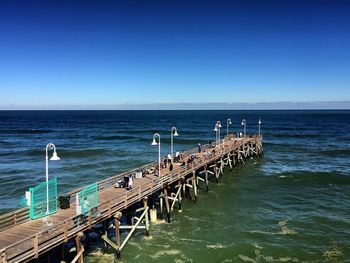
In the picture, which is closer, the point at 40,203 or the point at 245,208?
the point at 40,203

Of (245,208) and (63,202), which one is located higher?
(63,202)

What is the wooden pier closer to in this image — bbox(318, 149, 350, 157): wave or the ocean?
the ocean

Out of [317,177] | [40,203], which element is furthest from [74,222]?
[317,177]

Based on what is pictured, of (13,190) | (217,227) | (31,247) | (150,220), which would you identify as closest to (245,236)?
(217,227)

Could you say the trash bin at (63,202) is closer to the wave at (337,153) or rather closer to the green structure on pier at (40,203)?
Result: the green structure on pier at (40,203)

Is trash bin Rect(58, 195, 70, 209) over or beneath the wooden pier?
over

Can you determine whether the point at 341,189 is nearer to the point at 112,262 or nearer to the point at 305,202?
the point at 305,202

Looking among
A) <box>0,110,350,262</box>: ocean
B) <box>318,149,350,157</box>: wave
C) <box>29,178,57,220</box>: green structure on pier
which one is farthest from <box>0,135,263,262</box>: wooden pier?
<box>318,149,350,157</box>: wave

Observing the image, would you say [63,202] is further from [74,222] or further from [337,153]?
[337,153]

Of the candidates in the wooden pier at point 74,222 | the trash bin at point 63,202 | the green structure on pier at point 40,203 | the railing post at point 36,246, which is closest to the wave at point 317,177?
the wooden pier at point 74,222

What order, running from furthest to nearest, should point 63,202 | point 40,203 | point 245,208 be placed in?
point 245,208 < point 63,202 < point 40,203

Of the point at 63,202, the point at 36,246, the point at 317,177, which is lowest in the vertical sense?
the point at 317,177

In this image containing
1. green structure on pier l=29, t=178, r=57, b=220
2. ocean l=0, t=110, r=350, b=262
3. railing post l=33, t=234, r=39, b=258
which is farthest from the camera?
ocean l=0, t=110, r=350, b=262

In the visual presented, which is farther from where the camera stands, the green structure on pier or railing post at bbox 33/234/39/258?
the green structure on pier
